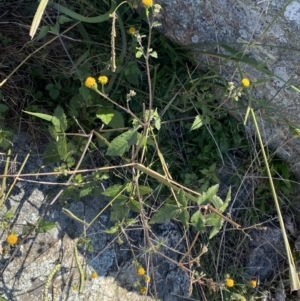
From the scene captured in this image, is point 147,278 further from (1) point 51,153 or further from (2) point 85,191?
(1) point 51,153

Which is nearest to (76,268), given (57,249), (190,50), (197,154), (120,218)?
(57,249)

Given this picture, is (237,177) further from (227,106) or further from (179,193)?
(179,193)

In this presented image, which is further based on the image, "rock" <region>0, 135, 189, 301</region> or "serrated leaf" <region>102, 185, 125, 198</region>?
"rock" <region>0, 135, 189, 301</region>

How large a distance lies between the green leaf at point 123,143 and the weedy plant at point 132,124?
0.08 meters

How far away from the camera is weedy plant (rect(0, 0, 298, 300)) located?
5.32ft

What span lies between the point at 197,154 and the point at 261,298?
658 millimetres

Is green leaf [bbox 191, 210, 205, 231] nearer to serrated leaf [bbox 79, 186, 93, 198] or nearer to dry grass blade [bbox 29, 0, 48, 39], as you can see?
serrated leaf [bbox 79, 186, 93, 198]

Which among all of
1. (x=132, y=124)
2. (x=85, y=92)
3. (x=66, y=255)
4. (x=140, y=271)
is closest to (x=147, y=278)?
(x=140, y=271)

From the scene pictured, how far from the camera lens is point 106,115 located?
1690mm

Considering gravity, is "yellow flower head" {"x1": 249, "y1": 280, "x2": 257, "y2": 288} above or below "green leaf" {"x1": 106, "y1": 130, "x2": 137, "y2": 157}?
below

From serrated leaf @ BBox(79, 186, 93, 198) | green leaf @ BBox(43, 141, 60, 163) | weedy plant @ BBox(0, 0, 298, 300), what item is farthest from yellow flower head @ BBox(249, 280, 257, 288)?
green leaf @ BBox(43, 141, 60, 163)

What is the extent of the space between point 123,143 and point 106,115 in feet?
0.87

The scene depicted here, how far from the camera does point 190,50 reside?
184cm

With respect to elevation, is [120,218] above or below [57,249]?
above
